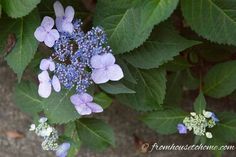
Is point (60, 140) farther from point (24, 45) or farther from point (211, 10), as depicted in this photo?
point (211, 10)

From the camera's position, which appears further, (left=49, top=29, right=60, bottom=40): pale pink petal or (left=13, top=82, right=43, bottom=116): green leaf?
(left=13, top=82, right=43, bottom=116): green leaf

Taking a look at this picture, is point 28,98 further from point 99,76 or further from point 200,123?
point 200,123

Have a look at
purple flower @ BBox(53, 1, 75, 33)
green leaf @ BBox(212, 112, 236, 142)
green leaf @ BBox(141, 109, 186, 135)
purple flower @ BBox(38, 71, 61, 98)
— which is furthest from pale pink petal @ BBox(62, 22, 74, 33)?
green leaf @ BBox(212, 112, 236, 142)

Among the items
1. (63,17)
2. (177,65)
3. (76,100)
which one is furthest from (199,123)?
(63,17)

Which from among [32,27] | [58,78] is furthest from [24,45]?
[58,78]

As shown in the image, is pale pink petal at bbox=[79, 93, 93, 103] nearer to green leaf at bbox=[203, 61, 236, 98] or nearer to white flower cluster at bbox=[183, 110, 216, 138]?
white flower cluster at bbox=[183, 110, 216, 138]

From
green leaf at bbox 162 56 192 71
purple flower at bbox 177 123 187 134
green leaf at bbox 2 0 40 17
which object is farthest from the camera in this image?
green leaf at bbox 162 56 192 71

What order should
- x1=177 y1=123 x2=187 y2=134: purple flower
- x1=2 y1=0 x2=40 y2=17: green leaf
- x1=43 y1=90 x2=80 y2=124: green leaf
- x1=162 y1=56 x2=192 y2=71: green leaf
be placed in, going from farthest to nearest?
x1=162 y1=56 x2=192 y2=71: green leaf < x1=177 y1=123 x2=187 y2=134: purple flower < x1=43 y1=90 x2=80 y2=124: green leaf < x1=2 y1=0 x2=40 y2=17: green leaf
